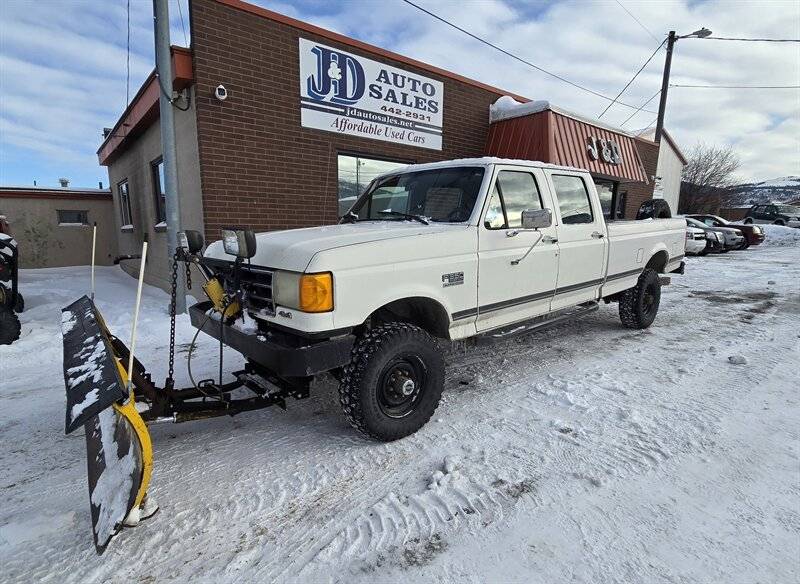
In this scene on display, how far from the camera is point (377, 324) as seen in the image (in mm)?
3301

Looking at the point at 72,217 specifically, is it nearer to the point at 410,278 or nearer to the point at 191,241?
the point at 191,241

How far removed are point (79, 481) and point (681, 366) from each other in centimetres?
507

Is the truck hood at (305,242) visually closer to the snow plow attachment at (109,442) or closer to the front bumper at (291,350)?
the front bumper at (291,350)

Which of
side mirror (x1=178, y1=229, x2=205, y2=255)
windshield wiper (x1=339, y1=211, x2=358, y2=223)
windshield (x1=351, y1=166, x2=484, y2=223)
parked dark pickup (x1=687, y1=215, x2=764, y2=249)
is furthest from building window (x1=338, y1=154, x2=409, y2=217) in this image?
parked dark pickup (x1=687, y1=215, x2=764, y2=249)

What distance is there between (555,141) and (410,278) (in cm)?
734

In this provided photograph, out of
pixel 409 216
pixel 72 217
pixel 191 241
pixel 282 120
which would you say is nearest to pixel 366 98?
pixel 282 120

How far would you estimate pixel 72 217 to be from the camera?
44.4ft

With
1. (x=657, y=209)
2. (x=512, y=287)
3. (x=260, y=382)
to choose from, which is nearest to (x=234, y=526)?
(x=260, y=382)

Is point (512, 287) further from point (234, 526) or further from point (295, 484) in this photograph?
point (234, 526)

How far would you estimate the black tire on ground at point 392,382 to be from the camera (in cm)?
286

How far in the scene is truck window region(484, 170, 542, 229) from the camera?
3.69 metres

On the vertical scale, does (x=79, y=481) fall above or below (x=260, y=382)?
below

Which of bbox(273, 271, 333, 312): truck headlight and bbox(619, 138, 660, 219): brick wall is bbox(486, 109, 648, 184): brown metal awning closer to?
bbox(619, 138, 660, 219): brick wall

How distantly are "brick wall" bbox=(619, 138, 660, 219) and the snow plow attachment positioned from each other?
1574 cm
